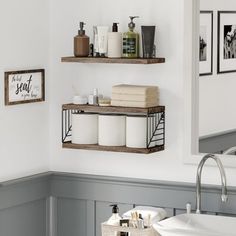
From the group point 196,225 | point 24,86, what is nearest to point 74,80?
point 24,86

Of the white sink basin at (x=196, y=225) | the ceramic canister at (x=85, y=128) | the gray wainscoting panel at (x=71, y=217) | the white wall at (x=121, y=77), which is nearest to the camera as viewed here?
the white sink basin at (x=196, y=225)

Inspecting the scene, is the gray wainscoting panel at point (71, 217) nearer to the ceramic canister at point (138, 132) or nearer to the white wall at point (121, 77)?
the white wall at point (121, 77)

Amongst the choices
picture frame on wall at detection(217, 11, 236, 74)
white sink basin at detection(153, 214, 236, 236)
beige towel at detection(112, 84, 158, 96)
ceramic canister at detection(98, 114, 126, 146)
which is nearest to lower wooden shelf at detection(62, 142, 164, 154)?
ceramic canister at detection(98, 114, 126, 146)

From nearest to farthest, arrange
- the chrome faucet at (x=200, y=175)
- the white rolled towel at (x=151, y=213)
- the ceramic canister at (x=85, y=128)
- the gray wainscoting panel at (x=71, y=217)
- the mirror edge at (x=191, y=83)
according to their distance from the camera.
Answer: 1. the chrome faucet at (x=200, y=175)
2. the white rolled towel at (x=151, y=213)
3. the mirror edge at (x=191, y=83)
4. the ceramic canister at (x=85, y=128)
5. the gray wainscoting panel at (x=71, y=217)

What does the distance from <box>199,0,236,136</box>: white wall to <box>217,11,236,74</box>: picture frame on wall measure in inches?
0.8

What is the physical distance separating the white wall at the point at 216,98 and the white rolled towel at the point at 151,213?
0.43 meters

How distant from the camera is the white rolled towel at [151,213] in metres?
3.74

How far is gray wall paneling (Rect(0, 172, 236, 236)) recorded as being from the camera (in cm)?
394

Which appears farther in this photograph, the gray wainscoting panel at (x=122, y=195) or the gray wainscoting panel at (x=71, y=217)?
the gray wainscoting panel at (x=71, y=217)

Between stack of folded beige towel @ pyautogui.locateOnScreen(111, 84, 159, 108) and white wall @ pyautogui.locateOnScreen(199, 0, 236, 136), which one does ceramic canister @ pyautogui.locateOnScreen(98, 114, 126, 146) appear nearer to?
stack of folded beige towel @ pyautogui.locateOnScreen(111, 84, 159, 108)

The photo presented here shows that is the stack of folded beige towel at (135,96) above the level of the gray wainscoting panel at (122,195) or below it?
above

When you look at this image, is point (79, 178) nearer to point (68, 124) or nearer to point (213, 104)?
point (68, 124)

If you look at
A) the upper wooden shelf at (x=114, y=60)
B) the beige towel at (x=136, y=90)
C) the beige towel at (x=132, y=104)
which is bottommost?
the beige towel at (x=132, y=104)

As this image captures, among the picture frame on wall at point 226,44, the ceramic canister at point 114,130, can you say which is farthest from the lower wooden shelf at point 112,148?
the picture frame on wall at point 226,44
